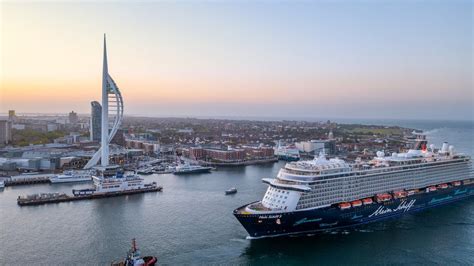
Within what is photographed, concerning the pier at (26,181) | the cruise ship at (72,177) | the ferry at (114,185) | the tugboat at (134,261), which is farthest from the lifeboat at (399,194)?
the pier at (26,181)

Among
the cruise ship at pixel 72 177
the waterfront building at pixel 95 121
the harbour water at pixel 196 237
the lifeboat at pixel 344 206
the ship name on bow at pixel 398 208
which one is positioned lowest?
the harbour water at pixel 196 237

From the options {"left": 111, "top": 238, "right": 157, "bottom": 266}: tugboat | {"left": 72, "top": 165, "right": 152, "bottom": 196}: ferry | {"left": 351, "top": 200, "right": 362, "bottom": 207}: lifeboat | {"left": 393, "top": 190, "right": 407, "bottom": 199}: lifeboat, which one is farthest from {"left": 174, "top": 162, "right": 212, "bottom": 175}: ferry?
{"left": 111, "top": 238, "right": 157, "bottom": 266}: tugboat

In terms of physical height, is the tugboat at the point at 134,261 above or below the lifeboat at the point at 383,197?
below

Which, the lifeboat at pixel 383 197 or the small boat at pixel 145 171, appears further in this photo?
the small boat at pixel 145 171

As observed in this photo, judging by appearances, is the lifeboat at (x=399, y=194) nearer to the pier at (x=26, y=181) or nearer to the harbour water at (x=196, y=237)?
the harbour water at (x=196, y=237)

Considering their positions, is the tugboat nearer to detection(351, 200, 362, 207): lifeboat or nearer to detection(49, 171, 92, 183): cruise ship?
detection(351, 200, 362, 207): lifeboat

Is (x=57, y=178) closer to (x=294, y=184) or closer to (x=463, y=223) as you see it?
(x=294, y=184)

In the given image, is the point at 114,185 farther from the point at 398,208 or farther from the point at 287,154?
the point at 287,154
